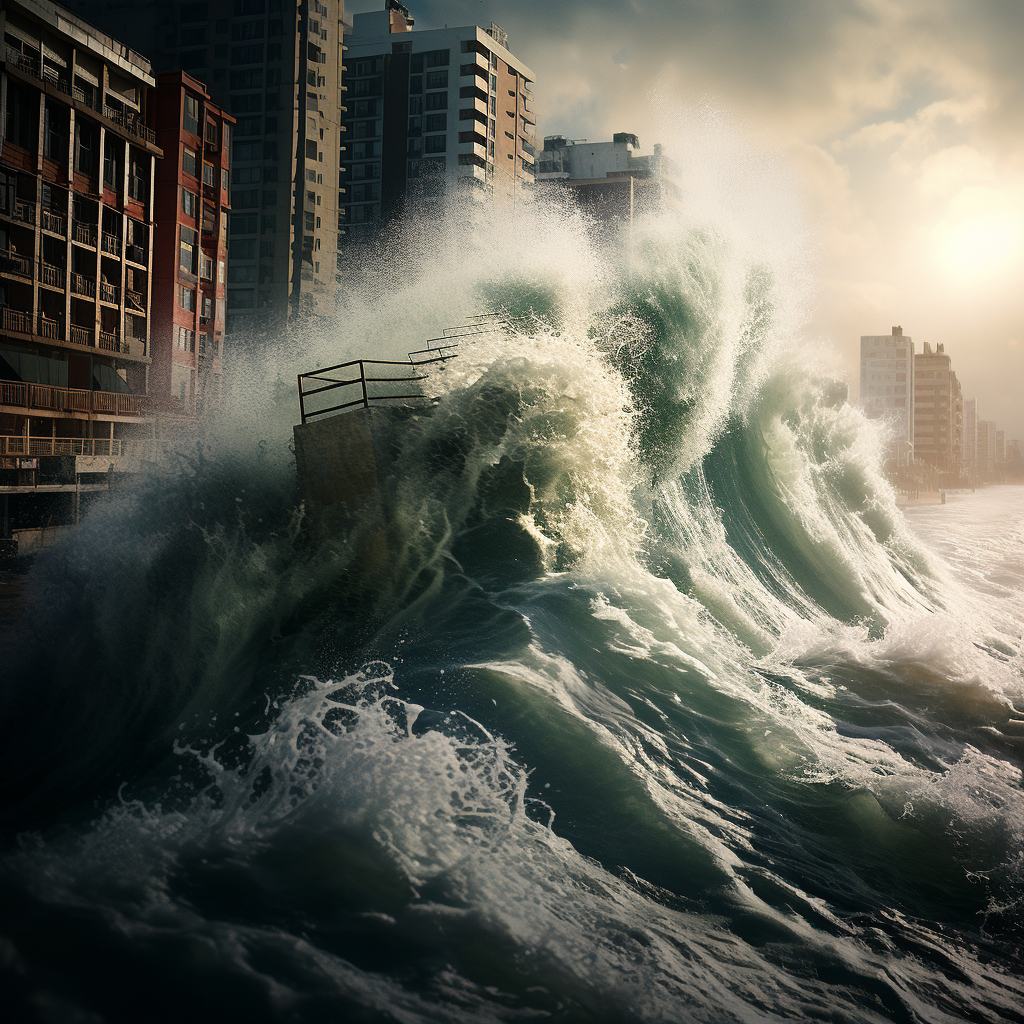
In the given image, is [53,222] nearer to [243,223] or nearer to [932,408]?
[243,223]

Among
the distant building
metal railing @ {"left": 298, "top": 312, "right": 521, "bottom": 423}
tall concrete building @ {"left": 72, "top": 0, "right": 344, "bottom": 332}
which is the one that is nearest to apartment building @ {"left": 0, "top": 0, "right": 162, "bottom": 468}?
tall concrete building @ {"left": 72, "top": 0, "right": 344, "bottom": 332}

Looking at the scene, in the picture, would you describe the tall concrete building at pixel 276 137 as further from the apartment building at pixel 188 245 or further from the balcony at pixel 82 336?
the balcony at pixel 82 336

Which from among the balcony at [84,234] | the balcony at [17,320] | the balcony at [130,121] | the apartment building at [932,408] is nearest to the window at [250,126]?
the balcony at [130,121]

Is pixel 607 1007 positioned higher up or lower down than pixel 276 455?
lower down

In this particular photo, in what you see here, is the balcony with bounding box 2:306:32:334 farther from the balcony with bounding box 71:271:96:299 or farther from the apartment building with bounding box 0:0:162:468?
the balcony with bounding box 71:271:96:299

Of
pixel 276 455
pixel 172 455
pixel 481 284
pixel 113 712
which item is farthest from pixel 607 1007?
pixel 481 284

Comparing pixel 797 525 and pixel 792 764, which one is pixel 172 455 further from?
pixel 797 525

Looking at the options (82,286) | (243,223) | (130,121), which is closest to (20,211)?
(82,286)
